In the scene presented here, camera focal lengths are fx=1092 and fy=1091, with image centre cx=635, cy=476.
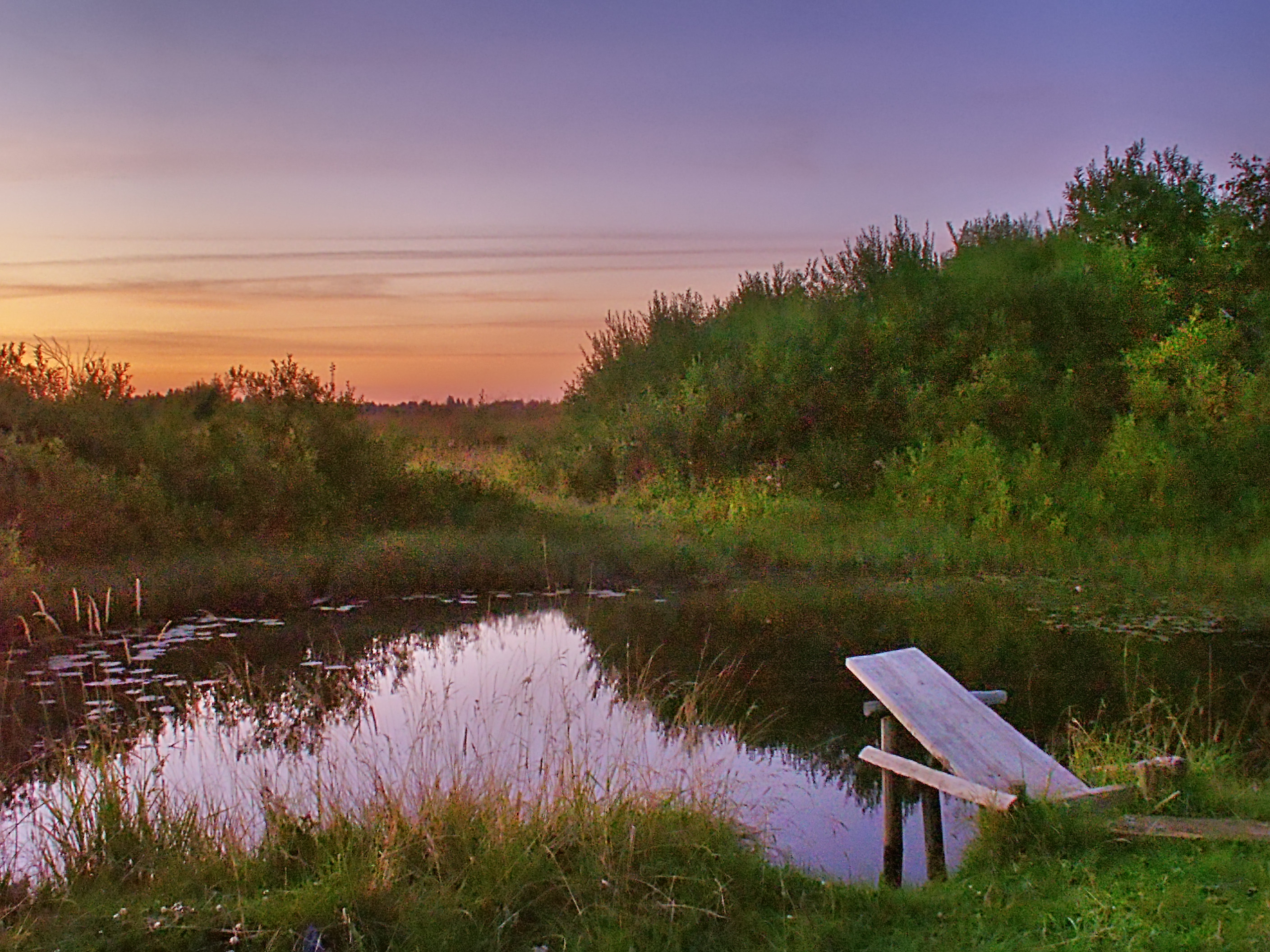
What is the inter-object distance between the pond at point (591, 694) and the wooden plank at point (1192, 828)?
2.92 feet

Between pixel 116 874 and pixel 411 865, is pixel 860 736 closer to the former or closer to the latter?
pixel 411 865

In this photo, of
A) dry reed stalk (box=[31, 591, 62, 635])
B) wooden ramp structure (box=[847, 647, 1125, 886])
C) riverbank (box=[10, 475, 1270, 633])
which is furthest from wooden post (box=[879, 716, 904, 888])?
riverbank (box=[10, 475, 1270, 633])

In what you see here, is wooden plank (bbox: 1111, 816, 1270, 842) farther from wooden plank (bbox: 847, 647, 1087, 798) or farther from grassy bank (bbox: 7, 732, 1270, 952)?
wooden plank (bbox: 847, 647, 1087, 798)

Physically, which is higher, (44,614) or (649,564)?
(44,614)

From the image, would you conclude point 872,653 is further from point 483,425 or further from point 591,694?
point 483,425

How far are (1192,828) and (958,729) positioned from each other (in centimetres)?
117

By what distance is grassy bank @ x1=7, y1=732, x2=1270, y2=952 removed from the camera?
373 centimetres

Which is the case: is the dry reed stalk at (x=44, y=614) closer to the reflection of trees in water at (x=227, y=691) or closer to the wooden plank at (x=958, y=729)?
the reflection of trees in water at (x=227, y=691)

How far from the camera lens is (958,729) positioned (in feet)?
17.4

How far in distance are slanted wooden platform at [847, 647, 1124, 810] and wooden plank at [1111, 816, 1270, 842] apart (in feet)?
0.52

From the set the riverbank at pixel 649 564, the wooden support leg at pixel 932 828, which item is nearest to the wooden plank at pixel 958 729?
the wooden support leg at pixel 932 828

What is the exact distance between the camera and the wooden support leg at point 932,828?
16.4 ft

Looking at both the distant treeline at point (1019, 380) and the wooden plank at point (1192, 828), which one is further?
the distant treeline at point (1019, 380)

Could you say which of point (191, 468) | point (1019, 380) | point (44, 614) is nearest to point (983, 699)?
point (44, 614)
